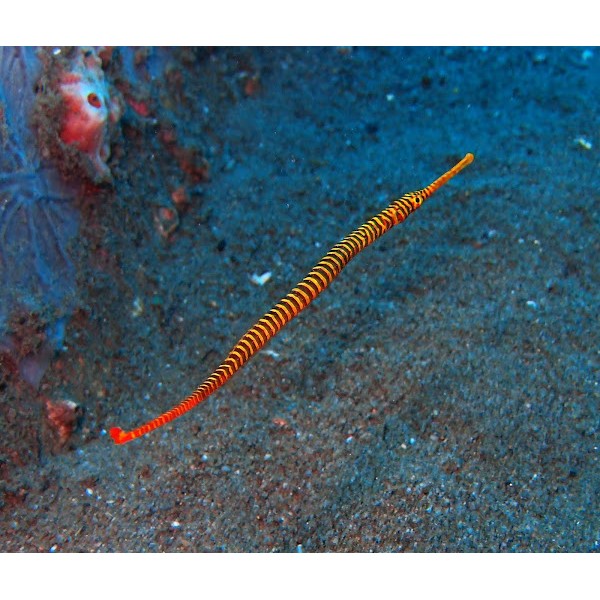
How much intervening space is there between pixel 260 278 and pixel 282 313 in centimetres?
202

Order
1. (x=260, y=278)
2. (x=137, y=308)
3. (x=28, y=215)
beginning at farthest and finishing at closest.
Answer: (x=260, y=278)
(x=137, y=308)
(x=28, y=215)

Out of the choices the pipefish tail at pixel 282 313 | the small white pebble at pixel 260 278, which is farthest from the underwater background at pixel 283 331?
the pipefish tail at pixel 282 313

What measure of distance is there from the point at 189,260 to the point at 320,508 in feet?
7.32

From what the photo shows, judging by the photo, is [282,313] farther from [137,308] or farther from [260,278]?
[260,278]

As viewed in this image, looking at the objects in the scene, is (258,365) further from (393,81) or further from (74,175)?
(393,81)

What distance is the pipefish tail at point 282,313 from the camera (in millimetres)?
1911

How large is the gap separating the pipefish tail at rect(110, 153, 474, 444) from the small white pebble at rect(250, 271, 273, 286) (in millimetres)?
1550

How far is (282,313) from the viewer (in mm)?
2361

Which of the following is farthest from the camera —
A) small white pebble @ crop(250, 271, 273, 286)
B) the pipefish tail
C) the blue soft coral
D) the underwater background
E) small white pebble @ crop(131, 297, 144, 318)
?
small white pebble @ crop(250, 271, 273, 286)

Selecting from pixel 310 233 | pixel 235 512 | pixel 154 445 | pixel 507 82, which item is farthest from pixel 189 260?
pixel 507 82

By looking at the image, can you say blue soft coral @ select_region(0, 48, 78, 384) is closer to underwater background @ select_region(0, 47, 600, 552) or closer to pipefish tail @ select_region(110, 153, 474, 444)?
underwater background @ select_region(0, 47, 600, 552)

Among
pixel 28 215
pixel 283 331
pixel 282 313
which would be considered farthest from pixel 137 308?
pixel 282 313

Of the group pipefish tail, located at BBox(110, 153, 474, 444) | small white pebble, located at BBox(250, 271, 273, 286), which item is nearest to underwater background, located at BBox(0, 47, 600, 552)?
small white pebble, located at BBox(250, 271, 273, 286)

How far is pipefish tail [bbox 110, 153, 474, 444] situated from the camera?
1911mm
